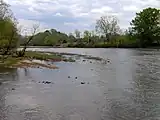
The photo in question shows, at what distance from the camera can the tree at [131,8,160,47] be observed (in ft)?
424

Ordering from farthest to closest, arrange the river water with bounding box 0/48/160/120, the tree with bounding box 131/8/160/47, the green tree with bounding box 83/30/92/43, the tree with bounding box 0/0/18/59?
the green tree with bounding box 83/30/92/43
the tree with bounding box 131/8/160/47
the tree with bounding box 0/0/18/59
the river water with bounding box 0/48/160/120

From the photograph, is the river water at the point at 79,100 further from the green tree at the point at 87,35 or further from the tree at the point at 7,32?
the green tree at the point at 87,35

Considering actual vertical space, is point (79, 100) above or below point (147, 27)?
below

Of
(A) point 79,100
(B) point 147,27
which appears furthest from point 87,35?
(A) point 79,100

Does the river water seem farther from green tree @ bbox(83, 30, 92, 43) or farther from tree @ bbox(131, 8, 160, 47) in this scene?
green tree @ bbox(83, 30, 92, 43)

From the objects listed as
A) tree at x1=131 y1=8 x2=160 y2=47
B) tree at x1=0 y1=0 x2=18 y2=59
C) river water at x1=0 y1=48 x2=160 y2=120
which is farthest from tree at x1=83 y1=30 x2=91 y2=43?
river water at x1=0 y1=48 x2=160 y2=120

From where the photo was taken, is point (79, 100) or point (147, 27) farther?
point (147, 27)

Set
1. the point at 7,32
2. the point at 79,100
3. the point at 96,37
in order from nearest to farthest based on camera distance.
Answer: the point at 79,100 < the point at 7,32 < the point at 96,37

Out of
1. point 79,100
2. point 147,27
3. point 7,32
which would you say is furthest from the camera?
point 147,27

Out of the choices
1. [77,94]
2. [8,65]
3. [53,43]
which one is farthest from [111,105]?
[53,43]

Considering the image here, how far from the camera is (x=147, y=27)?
130250 mm

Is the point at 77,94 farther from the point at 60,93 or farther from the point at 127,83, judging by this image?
the point at 127,83

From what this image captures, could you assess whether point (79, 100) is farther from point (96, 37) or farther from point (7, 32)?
point (96, 37)

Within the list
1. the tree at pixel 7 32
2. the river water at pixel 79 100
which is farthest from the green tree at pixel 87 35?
the river water at pixel 79 100
